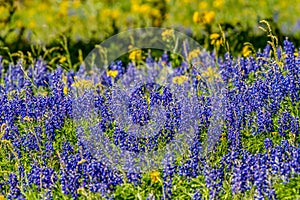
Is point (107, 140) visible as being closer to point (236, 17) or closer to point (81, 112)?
point (81, 112)

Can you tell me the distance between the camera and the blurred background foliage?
9445 millimetres

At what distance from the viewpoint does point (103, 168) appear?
4777 mm

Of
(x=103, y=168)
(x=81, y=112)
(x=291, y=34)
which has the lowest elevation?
(x=103, y=168)

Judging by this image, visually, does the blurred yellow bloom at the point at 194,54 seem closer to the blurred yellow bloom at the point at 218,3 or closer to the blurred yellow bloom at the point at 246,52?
the blurred yellow bloom at the point at 246,52

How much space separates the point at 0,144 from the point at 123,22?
5944mm

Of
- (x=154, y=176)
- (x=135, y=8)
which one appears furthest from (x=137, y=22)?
(x=154, y=176)

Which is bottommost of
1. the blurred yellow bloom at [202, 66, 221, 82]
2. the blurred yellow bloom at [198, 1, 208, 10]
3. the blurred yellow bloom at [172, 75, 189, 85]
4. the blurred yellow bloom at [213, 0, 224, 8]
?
the blurred yellow bloom at [172, 75, 189, 85]

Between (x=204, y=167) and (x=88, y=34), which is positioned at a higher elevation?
(x=88, y=34)

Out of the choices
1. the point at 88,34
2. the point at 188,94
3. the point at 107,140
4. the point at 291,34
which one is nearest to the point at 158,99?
the point at 188,94

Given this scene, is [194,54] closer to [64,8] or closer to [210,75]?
[210,75]

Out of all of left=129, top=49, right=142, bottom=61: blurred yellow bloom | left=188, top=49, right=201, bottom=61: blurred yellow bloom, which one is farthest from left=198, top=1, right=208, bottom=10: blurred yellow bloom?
left=188, top=49, right=201, bottom=61: blurred yellow bloom

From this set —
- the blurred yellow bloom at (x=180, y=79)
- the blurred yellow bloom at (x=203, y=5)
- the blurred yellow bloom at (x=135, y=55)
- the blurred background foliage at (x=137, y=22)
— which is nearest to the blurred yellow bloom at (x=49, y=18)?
the blurred background foliage at (x=137, y=22)

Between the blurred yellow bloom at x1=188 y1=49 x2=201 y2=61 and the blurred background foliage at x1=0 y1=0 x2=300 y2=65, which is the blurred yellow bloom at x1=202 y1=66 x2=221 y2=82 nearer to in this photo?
the blurred yellow bloom at x1=188 y1=49 x2=201 y2=61

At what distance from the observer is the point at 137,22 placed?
11.1 m
